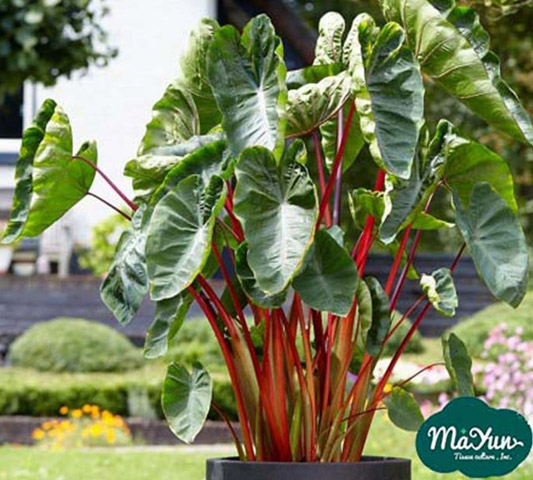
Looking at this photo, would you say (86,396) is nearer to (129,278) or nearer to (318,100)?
(129,278)

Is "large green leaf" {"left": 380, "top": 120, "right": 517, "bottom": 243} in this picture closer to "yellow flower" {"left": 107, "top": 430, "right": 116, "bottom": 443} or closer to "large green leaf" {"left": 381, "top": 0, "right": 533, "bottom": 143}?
"large green leaf" {"left": 381, "top": 0, "right": 533, "bottom": 143}

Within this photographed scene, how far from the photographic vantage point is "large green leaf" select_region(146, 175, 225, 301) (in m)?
2.36

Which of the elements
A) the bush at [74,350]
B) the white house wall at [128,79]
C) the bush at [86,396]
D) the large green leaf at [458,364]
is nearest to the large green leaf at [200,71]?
the large green leaf at [458,364]

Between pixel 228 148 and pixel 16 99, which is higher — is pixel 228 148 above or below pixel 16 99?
above

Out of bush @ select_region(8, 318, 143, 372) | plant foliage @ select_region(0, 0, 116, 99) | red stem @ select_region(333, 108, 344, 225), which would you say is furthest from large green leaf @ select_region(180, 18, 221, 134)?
bush @ select_region(8, 318, 143, 372)

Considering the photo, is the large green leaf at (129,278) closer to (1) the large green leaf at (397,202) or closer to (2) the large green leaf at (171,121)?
(2) the large green leaf at (171,121)

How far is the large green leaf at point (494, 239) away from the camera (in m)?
2.44

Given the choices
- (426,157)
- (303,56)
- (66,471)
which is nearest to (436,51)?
(426,157)

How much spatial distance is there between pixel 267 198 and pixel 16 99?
964cm

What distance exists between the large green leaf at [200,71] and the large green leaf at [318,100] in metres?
0.23

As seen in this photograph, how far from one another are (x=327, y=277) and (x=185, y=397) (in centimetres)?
41

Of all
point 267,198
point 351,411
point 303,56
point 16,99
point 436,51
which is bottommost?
point 16,99

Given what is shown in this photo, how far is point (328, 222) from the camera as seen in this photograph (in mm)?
2785

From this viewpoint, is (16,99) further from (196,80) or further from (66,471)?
(196,80)
